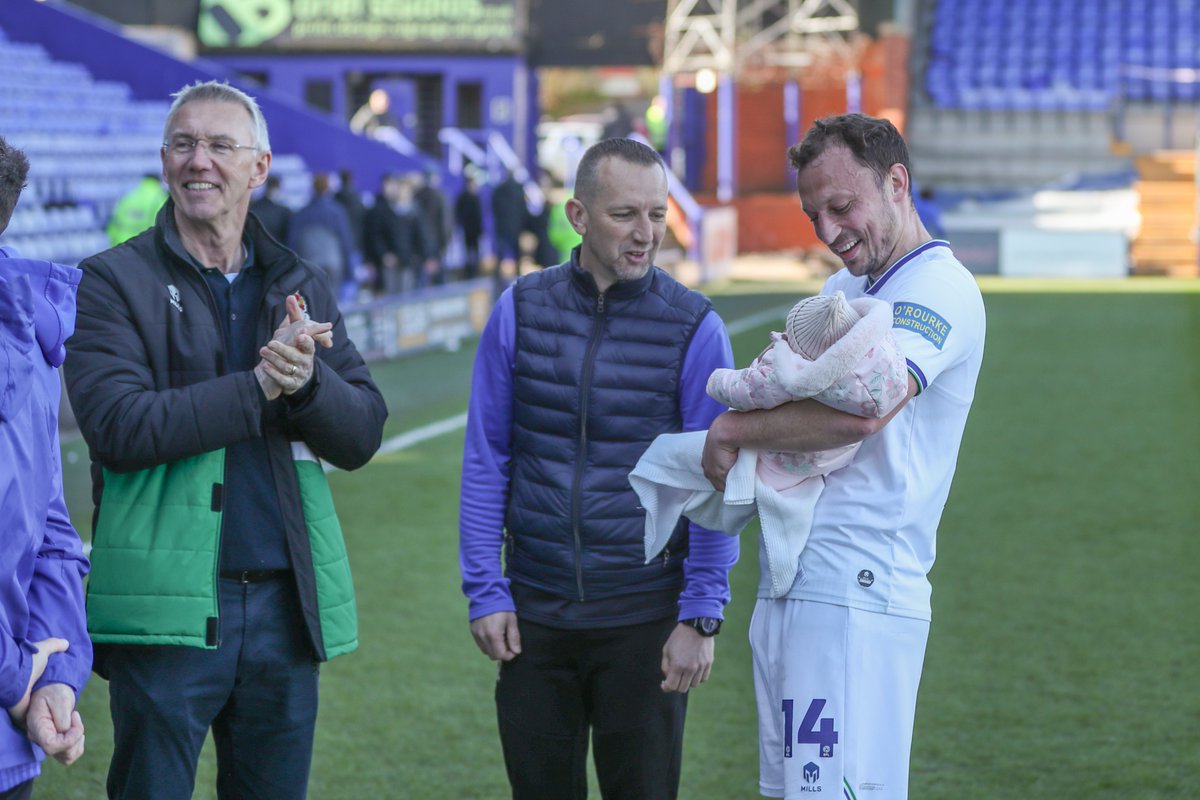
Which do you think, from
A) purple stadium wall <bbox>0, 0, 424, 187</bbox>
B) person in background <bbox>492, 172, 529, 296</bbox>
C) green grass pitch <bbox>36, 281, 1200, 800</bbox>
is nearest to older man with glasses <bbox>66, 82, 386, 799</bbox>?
green grass pitch <bbox>36, 281, 1200, 800</bbox>

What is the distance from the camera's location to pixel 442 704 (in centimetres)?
560

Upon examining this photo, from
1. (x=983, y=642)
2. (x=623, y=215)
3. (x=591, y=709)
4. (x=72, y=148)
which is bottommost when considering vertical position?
(x=983, y=642)

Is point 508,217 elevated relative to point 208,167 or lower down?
lower down

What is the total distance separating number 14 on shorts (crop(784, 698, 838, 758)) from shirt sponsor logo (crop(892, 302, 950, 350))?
2.21 feet

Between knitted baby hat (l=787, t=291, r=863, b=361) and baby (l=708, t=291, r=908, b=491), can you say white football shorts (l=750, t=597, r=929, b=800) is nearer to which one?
baby (l=708, t=291, r=908, b=491)

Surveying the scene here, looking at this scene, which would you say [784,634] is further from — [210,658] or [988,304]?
[988,304]

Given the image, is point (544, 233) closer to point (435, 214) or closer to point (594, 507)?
point (435, 214)

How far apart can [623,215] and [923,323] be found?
0.76m

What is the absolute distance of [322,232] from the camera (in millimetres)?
16250

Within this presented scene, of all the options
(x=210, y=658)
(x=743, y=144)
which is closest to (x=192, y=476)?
(x=210, y=658)

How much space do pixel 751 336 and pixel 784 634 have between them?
13855mm

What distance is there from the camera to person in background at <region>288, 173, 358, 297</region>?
16.0 m

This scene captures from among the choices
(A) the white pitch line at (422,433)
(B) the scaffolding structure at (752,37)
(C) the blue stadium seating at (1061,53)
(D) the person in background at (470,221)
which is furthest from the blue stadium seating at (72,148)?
(C) the blue stadium seating at (1061,53)

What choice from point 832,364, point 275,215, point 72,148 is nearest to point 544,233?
point 72,148
